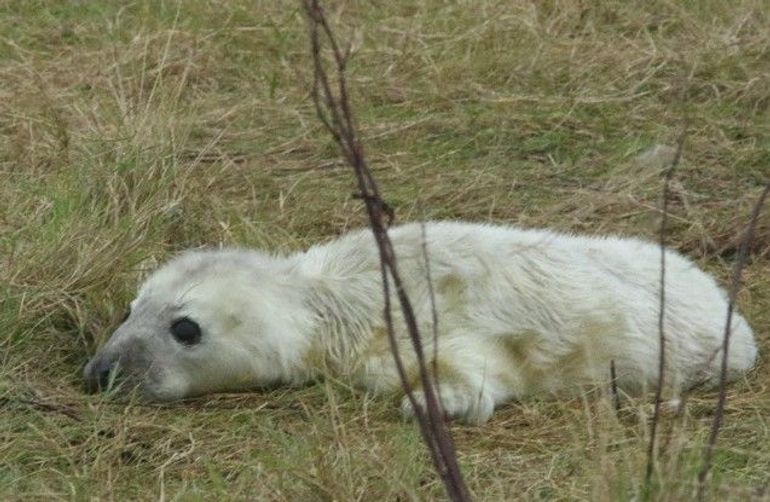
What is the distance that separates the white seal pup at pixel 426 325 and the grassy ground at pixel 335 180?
0.09 m

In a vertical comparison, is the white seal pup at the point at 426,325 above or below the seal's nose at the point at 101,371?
above

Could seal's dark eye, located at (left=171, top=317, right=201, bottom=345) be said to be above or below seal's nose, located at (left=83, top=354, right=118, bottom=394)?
above

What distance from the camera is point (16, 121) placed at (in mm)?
7281

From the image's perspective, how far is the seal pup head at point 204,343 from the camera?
482 cm

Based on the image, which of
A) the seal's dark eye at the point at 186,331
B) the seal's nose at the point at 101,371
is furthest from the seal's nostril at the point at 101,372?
the seal's dark eye at the point at 186,331

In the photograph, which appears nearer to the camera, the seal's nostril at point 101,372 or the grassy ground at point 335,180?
the grassy ground at point 335,180

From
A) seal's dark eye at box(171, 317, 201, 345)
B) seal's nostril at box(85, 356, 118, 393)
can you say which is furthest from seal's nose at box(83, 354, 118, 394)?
seal's dark eye at box(171, 317, 201, 345)

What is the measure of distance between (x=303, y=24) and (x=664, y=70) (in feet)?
6.33

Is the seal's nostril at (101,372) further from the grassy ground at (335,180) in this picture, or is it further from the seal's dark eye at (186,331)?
the seal's dark eye at (186,331)

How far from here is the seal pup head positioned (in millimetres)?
4824

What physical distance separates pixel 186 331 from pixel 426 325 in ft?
2.23

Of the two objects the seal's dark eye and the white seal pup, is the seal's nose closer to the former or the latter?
the white seal pup

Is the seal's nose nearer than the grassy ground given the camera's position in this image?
No

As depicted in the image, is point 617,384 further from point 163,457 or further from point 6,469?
point 6,469
